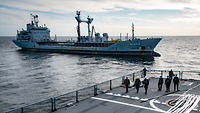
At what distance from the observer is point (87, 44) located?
2901 inches

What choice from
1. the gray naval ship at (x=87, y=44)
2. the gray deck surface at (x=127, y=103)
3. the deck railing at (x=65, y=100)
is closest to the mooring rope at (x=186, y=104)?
the gray deck surface at (x=127, y=103)

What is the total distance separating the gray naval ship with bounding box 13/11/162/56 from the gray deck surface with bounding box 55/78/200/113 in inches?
1804

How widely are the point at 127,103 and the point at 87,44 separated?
63876 mm

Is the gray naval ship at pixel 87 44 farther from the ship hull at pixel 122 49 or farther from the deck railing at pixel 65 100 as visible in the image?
the deck railing at pixel 65 100

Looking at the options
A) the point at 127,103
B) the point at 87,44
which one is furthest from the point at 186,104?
the point at 87,44

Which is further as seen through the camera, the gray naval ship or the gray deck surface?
the gray naval ship

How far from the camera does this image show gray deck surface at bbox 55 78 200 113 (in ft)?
32.4

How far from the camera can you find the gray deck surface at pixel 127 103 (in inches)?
389

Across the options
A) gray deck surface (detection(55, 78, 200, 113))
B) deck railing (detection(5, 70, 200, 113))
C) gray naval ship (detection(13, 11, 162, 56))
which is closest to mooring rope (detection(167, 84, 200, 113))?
gray deck surface (detection(55, 78, 200, 113))

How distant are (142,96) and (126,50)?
49.0m

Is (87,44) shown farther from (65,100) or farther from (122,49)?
(65,100)

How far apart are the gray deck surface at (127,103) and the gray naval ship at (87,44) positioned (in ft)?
150

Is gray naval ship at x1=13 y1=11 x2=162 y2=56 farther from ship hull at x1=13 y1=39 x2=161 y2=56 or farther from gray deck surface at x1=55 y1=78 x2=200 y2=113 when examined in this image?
gray deck surface at x1=55 y1=78 x2=200 y2=113

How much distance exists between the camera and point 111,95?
12.7 m
